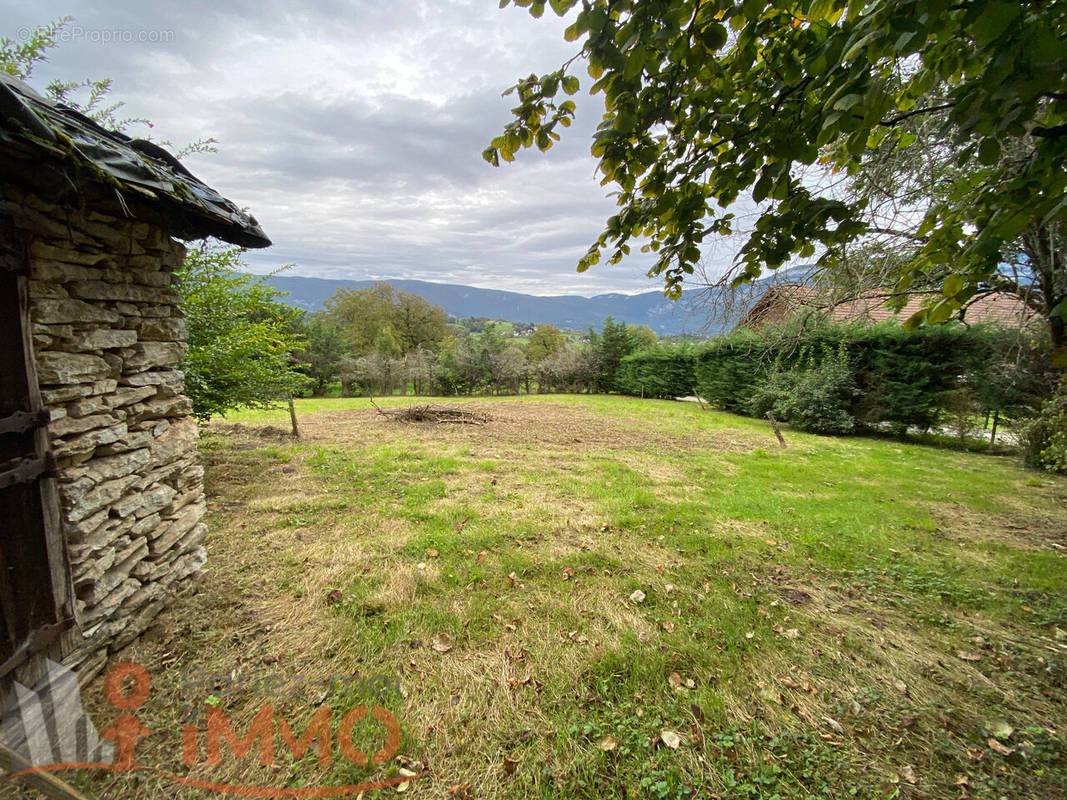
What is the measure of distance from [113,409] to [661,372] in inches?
816

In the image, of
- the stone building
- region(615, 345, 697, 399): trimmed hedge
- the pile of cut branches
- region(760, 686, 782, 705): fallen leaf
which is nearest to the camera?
the stone building

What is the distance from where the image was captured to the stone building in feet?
5.77

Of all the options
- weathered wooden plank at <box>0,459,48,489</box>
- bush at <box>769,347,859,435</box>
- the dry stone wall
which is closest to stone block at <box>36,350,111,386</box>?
the dry stone wall

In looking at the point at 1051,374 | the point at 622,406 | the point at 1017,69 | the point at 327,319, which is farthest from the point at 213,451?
the point at 327,319

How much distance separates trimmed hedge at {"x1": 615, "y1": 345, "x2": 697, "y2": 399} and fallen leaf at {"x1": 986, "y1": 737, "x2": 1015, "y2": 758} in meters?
17.8

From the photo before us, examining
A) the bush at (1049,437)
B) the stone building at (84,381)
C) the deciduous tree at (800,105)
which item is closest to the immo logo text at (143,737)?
the stone building at (84,381)

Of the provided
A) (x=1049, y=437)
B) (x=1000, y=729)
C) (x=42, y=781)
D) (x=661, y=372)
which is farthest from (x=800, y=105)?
(x=661, y=372)

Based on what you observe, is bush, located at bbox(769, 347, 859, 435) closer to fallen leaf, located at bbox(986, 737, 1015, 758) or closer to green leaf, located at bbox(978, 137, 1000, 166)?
fallen leaf, located at bbox(986, 737, 1015, 758)

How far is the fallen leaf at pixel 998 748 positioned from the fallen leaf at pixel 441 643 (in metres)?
2.88

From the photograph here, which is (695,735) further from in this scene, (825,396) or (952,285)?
(825,396)

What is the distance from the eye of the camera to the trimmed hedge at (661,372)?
64.4 feet

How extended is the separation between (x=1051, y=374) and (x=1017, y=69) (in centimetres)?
1020

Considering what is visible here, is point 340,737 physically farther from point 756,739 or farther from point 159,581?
point 756,739

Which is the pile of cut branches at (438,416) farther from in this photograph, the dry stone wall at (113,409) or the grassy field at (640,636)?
the dry stone wall at (113,409)
